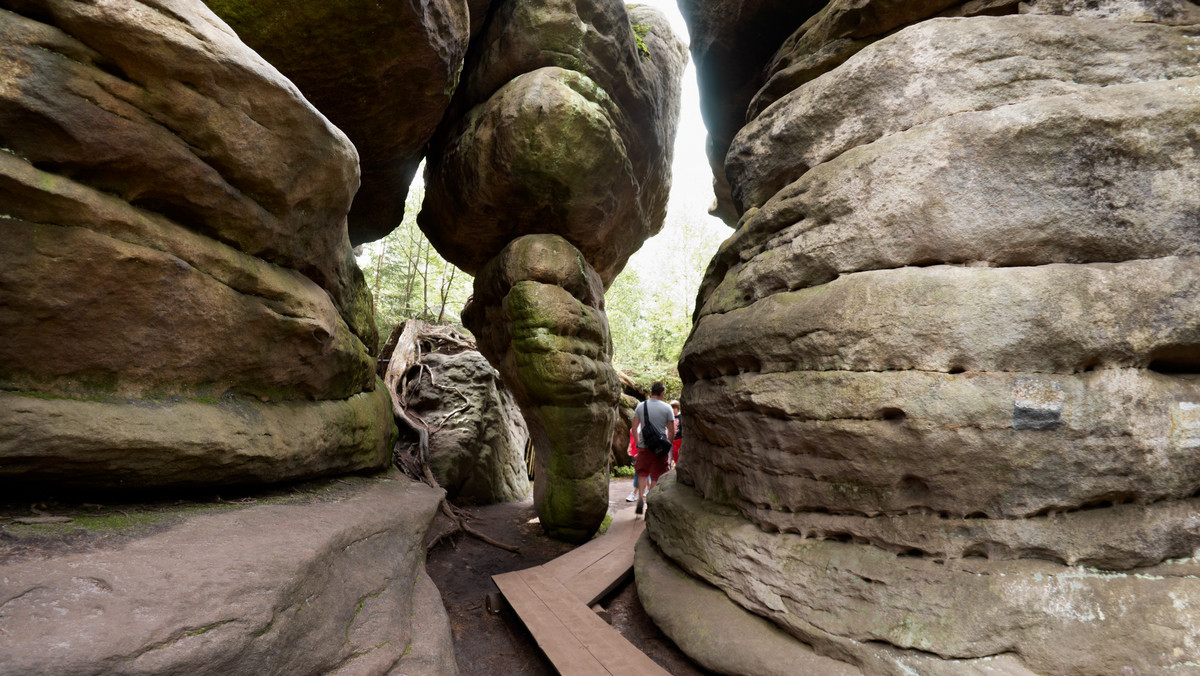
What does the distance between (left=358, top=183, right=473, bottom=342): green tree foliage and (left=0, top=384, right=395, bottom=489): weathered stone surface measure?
14644 millimetres

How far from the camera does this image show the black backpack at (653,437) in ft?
26.5

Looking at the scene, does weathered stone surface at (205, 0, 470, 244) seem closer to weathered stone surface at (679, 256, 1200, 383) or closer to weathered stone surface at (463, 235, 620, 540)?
weathered stone surface at (463, 235, 620, 540)

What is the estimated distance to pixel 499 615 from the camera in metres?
5.20

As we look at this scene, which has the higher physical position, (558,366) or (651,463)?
(558,366)

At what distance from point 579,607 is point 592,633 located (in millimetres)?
483

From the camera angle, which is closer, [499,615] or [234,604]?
[234,604]

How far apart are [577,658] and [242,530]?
2.49 metres

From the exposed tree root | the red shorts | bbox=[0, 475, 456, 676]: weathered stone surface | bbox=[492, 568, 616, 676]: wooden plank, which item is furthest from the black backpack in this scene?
bbox=[0, 475, 456, 676]: weathered stone surface

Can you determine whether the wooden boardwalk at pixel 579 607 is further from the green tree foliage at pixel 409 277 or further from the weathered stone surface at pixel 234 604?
the green tree foliage at pixel 409 277

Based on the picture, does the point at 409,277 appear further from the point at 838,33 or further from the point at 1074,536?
the point at 1074,536

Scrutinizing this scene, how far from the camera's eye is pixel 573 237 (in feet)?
29.1

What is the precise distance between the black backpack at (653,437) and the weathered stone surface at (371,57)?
5.43 metres

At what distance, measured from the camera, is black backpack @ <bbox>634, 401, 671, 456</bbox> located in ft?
26.5

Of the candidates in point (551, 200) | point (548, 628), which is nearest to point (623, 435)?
point (551, 200)
